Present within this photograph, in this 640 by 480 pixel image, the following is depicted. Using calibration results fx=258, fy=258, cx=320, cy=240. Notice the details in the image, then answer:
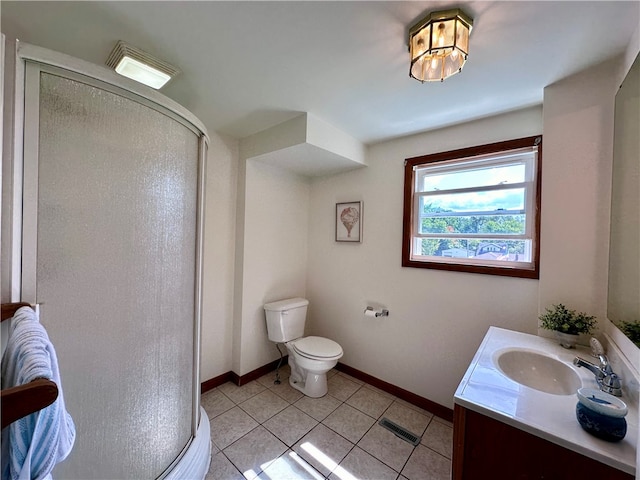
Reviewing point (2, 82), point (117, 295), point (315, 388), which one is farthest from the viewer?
point (315, 388)

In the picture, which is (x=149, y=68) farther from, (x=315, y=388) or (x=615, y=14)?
(x=315, y=388)

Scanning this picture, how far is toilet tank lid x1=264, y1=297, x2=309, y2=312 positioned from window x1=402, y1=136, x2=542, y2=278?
3.53 feet

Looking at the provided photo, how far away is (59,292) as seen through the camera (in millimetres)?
935

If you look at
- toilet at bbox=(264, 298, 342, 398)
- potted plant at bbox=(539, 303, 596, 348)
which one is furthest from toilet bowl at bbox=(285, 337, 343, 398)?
potted plant at bbox=(539, 303, 596, 348)

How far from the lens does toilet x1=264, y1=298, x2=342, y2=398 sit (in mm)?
2127

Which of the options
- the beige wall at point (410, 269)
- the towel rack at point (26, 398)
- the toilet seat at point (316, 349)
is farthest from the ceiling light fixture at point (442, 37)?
the toilet seat at point (316, 349)

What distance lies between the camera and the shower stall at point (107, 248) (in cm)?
87

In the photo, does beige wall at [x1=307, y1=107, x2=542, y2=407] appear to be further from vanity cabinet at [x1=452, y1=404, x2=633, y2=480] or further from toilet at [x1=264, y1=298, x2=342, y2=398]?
vanity cabinet at [x1=452, y1=404, x2=633, y2=480]

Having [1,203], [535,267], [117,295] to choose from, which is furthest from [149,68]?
[535,267]

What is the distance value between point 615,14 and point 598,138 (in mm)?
542

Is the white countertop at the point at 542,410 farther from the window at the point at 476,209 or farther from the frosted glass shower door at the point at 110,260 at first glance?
the frosted glass shower door at the point at 110,260

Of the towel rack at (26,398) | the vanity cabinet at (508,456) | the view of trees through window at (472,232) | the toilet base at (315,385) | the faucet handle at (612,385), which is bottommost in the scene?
the toilet base at (315,385)

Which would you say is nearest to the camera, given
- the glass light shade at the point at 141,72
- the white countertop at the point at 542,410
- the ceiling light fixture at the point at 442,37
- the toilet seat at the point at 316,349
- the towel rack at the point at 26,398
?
the towel rack at the point at 26,398

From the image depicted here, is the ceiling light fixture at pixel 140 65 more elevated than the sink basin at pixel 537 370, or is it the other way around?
the ceiling light fixture at pixel 140 65
